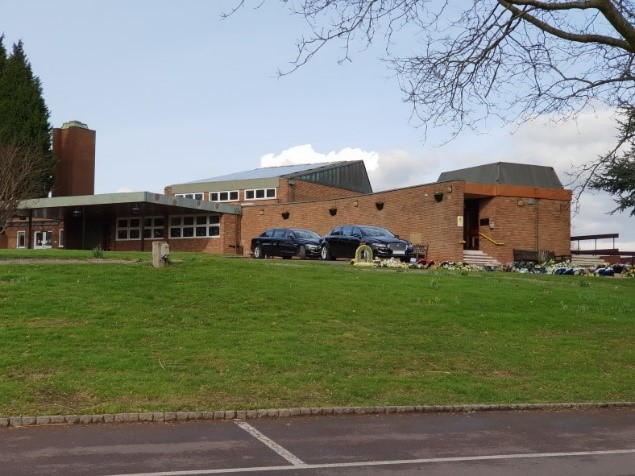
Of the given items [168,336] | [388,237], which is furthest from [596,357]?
[388,237]

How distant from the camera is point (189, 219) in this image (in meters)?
51.2

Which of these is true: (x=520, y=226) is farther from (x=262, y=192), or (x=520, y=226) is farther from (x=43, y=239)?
(x=43, y=239)

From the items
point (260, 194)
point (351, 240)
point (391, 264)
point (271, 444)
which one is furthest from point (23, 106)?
point (271, 444)

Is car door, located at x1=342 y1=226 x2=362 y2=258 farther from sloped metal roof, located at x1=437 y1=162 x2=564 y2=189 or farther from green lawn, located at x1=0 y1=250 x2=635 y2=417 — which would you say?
green lawn, located at x1=0 y1=250 x2=635 y2=417

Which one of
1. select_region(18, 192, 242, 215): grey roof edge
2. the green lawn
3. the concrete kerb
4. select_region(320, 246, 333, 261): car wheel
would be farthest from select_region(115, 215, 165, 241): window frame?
the concrete kerb

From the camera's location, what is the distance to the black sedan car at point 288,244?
3650 centimetres

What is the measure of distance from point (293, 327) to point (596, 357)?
5.71 metres

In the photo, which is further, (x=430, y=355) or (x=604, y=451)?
(x=430, y=355)

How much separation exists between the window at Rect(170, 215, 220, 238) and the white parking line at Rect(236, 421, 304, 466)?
133 ft

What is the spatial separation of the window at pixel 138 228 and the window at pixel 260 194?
288 inches

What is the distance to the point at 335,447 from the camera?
8352 millimetres

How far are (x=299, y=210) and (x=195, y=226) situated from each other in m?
7.85

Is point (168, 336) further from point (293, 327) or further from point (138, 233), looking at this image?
point (138, 233)

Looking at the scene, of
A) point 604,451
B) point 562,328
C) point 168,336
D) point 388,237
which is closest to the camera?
point 604,451
